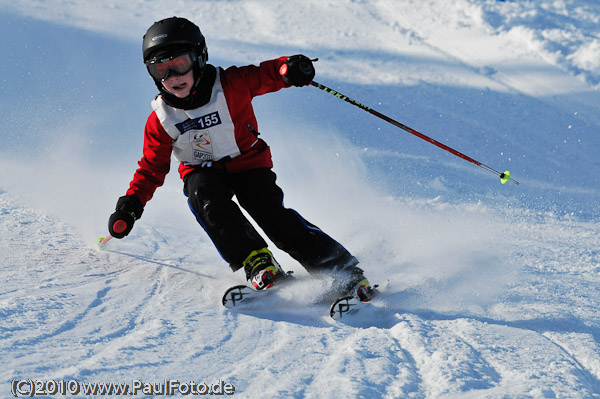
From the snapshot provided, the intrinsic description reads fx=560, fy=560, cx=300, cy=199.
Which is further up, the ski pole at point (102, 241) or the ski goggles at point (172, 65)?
the ski goggles at point (172, 65)

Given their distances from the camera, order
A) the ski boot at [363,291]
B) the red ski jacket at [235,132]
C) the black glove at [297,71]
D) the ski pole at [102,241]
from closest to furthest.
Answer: the ski boot at [363,291] → the black glove at [297,71] → the red ski jacket at [235,132] → the ski pole at [102,241]

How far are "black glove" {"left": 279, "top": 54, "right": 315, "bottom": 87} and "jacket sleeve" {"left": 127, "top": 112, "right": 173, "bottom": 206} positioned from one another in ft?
2.40

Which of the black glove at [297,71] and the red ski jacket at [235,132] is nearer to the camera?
the black glove at [297,71]

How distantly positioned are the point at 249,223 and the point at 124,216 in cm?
65

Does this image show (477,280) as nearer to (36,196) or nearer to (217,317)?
(217,317)

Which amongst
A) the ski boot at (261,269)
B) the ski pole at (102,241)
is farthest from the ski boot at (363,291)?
the ski pole at (102,241)

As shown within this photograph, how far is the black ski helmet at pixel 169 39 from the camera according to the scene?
2.79 m

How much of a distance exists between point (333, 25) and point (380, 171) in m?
4.98

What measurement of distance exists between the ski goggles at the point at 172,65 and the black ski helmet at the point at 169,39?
33 millimetres

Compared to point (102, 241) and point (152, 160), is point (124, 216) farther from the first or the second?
point (102, 241)

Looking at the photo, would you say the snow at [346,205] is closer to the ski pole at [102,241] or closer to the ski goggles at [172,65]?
the ski pole at [102,241]

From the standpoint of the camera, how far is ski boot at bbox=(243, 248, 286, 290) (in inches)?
107

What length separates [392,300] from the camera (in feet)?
9.14

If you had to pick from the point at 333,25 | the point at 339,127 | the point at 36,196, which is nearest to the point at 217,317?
the point at 36,196
